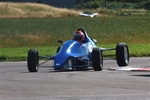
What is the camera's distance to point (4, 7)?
283 feet

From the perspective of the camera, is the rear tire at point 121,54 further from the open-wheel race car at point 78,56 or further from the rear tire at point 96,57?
the rear tire at point 96,57

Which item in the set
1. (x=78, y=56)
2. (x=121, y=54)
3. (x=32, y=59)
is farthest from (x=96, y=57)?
(x=32, y=59)

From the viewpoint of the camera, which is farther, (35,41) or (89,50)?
(35,41)

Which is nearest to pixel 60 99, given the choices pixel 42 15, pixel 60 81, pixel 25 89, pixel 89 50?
pixel 25 89

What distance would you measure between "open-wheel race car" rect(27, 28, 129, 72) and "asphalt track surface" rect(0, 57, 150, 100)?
0.25 m

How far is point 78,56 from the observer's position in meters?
20.0

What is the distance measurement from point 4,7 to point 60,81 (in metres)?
70.2

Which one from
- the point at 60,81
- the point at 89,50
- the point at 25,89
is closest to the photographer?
the point at 25,89

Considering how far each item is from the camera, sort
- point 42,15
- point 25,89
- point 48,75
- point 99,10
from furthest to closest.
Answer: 1. point 99,10
2. point 42,15
3. point 48,75
4. point 25,89

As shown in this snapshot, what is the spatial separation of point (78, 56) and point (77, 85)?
421cm

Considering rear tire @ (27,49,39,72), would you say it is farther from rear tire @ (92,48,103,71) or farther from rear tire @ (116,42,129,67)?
rear tire @ (116,42,129,67)

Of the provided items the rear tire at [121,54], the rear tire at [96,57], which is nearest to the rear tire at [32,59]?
the rear tire at [96,57]

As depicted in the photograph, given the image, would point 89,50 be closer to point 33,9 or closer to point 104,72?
point 104,72

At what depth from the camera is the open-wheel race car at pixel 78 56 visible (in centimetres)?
1938
